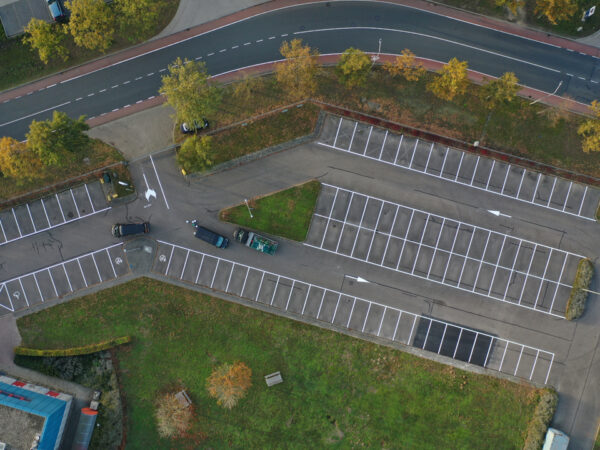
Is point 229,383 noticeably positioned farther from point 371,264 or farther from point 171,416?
point 371,264

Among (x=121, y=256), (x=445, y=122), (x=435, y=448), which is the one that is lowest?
(x=435, y=448)

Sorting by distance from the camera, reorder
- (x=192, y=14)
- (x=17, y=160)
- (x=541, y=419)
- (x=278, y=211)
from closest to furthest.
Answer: (x=17, y=160), (x=541, y=419), (x=278, y=211), (x=192, y=14)

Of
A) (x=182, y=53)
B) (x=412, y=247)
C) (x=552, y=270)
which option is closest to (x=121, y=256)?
(x=182, y=53)

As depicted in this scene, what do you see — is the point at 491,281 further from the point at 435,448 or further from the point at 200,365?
the point at 200,365

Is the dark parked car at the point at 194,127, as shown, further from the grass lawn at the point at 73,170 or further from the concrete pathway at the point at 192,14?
the concrete pathway at the point at 192,14

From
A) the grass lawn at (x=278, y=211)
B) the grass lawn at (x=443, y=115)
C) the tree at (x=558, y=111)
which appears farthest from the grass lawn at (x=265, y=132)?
the tree at (x=558, y=111)

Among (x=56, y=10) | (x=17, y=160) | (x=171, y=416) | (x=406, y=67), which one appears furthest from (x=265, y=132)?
(x=171, y=416)
